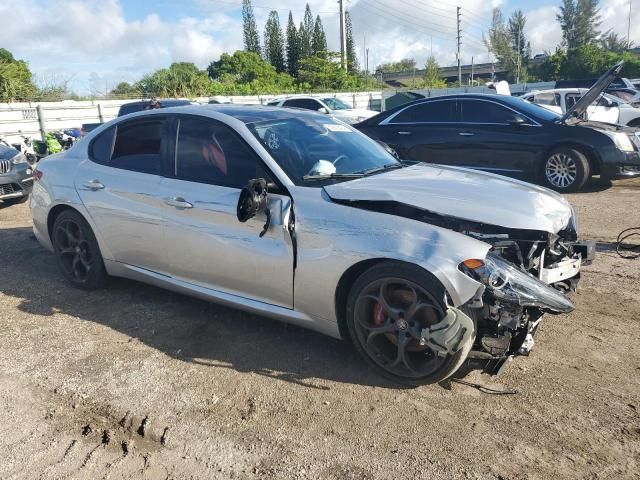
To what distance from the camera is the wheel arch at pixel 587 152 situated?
8836 mm

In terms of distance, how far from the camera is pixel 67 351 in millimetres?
4047

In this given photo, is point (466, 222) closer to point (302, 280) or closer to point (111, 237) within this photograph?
point (302, 280)

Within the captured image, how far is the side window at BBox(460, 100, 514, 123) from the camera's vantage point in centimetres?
920

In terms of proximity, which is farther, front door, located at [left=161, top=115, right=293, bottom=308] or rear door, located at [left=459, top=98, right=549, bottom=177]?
rear door, located at [left=459, top=98, right=549, bottom=177]

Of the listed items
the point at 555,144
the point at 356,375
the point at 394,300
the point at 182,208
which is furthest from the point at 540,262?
the point at 555,144

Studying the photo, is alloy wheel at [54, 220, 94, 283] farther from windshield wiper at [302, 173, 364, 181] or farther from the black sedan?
the black sedan

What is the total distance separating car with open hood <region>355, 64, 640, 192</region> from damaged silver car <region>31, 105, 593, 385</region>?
4963 millimetres

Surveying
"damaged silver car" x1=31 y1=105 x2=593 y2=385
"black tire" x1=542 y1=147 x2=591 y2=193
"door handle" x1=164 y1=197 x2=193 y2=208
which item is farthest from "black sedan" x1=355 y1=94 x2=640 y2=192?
"door handle" x1=164 y1=197 x2=193 y2=208

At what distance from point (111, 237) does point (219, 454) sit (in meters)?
2.50

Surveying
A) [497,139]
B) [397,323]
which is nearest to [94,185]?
[397,323]

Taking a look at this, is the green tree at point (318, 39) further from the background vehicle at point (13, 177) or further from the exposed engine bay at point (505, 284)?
the exposed engine bay at point (505, 284)

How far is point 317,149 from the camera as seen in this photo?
421cm

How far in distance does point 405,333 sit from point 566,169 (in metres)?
6.81

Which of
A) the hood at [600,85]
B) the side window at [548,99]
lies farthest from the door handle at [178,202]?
the side window at [548,99]
